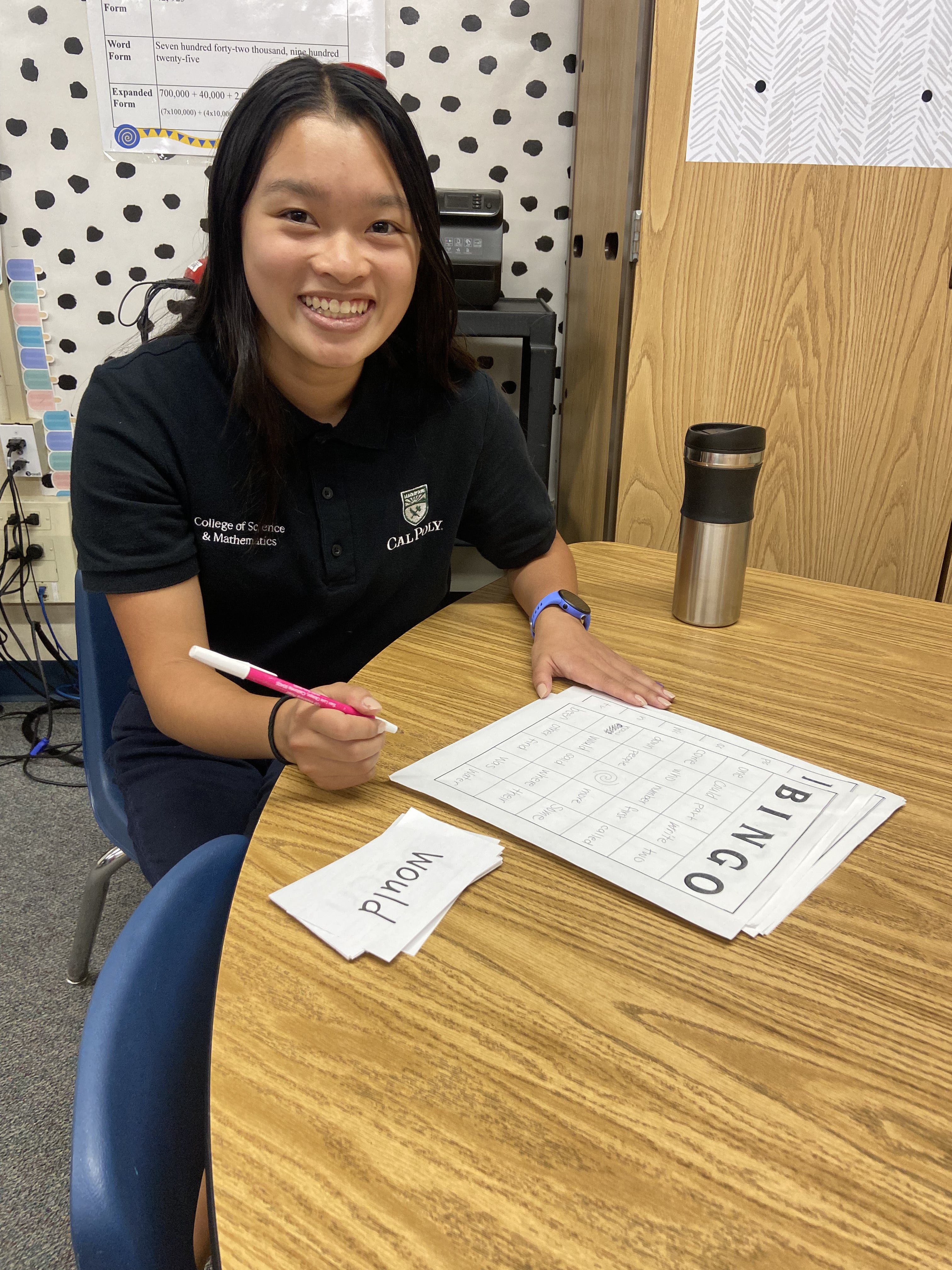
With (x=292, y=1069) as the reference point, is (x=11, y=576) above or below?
below

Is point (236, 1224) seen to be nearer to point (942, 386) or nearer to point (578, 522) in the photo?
point (942, 386)

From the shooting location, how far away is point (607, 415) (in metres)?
1.80

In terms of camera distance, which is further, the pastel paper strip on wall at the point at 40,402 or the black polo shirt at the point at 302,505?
the pastel paper strip on wall at the point at 40,402

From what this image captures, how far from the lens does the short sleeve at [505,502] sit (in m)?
1.15

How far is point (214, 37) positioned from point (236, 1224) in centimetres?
231

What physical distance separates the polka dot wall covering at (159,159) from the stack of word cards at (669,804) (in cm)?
179

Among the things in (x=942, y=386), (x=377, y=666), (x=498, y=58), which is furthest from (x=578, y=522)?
(x=377, y=666)

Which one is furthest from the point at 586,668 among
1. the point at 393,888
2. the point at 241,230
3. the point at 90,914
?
the point at 90,914

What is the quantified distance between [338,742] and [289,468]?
461 mm

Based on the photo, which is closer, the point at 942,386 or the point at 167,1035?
the point at 167,1035

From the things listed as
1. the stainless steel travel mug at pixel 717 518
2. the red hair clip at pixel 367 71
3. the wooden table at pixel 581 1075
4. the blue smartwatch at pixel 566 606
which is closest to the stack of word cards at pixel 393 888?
the wooden table at pixel 581 1075

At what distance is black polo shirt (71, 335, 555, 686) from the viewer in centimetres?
92

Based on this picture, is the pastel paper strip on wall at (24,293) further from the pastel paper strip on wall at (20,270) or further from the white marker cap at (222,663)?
the white marker cap at (222,663)

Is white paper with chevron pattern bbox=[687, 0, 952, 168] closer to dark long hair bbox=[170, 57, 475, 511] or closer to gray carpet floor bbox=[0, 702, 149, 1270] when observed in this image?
dark long hair bbox=[170, 57, 475, 511]
